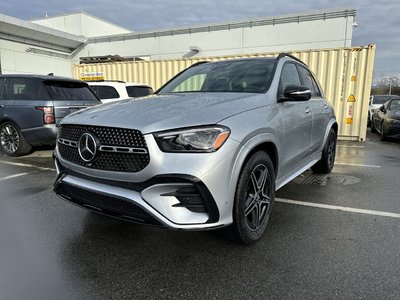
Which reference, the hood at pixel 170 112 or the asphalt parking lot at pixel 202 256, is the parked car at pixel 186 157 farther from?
the asphalt parking lot at pixel 202 256

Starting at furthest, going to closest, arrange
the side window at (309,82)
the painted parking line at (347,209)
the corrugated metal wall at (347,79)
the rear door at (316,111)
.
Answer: the corrugated metal wall at (347,79) < the side window at (309,82) < the rear door at (316,111) < the painted parking line at (347,209)

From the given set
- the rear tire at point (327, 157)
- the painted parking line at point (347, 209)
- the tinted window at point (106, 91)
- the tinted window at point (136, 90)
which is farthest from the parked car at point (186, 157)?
the tinted window at point (106, 91)

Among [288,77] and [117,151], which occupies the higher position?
[288,77]

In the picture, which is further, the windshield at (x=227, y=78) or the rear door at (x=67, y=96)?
the rear door at (x=67, y=96)

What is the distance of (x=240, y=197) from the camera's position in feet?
8.07

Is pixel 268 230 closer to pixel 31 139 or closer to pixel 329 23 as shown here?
pixel 31 139

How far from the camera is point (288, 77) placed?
12.3 feet

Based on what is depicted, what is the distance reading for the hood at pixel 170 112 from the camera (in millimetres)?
2320

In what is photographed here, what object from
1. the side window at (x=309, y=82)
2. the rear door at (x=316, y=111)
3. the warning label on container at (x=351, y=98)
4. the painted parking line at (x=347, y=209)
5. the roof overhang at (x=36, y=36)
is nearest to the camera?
the painted parking line at (x=347, y=209)

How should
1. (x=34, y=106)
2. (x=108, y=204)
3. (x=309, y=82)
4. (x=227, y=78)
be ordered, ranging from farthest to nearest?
(x=34, y=106) < (x=309, y=82) < (x=227, y=78) < (x=108, y=204)

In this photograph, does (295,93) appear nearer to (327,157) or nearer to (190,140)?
(190,140)

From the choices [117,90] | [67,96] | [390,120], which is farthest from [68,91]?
[390,120]

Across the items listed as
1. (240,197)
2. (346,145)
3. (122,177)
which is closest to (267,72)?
(240,197)

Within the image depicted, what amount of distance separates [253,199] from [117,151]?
48.9 inches
